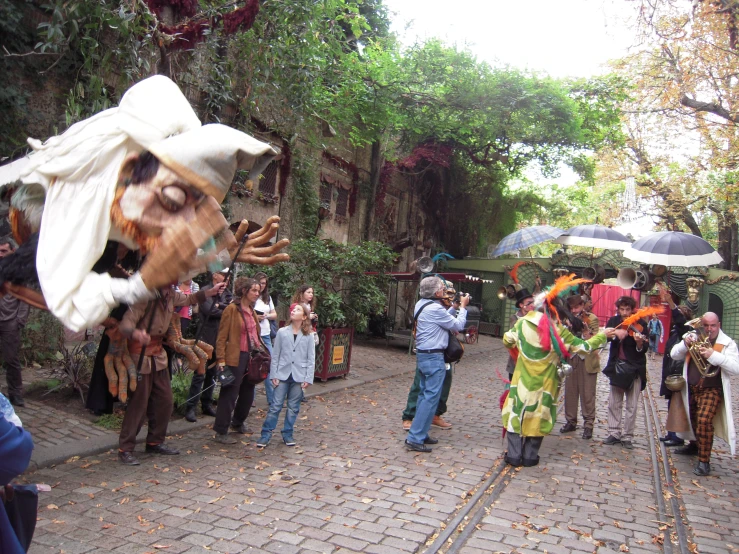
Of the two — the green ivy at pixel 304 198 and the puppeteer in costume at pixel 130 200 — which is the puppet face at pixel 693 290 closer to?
the puppeteer in costume at pixel 130 200

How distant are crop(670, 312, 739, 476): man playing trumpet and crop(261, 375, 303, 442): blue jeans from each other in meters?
5.07

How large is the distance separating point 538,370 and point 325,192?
1220 centimetres

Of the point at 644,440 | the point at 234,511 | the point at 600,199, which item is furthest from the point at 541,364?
the point at 600,199

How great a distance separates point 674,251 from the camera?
886 cm

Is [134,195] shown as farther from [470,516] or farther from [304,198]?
[304,198]

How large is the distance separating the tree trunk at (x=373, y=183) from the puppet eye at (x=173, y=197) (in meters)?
18.9

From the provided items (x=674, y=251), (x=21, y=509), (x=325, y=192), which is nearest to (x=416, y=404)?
(x=674, y=251)

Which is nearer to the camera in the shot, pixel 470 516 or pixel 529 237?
pixel 470 516

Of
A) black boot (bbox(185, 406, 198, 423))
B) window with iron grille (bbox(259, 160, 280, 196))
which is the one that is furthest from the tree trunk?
black boot (bbox(185, 406, 198, 423))

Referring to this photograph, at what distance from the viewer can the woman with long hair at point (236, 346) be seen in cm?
725

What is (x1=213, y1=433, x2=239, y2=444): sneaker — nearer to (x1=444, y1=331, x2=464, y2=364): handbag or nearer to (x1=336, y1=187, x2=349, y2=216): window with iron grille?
(x1=444, y1=331, x2=464, y2=364): handbag

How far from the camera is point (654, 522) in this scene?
5.64 metres

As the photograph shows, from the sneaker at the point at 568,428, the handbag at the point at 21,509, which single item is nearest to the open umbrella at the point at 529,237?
the sneaker at the point at 568,428

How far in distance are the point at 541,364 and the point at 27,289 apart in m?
6.32
